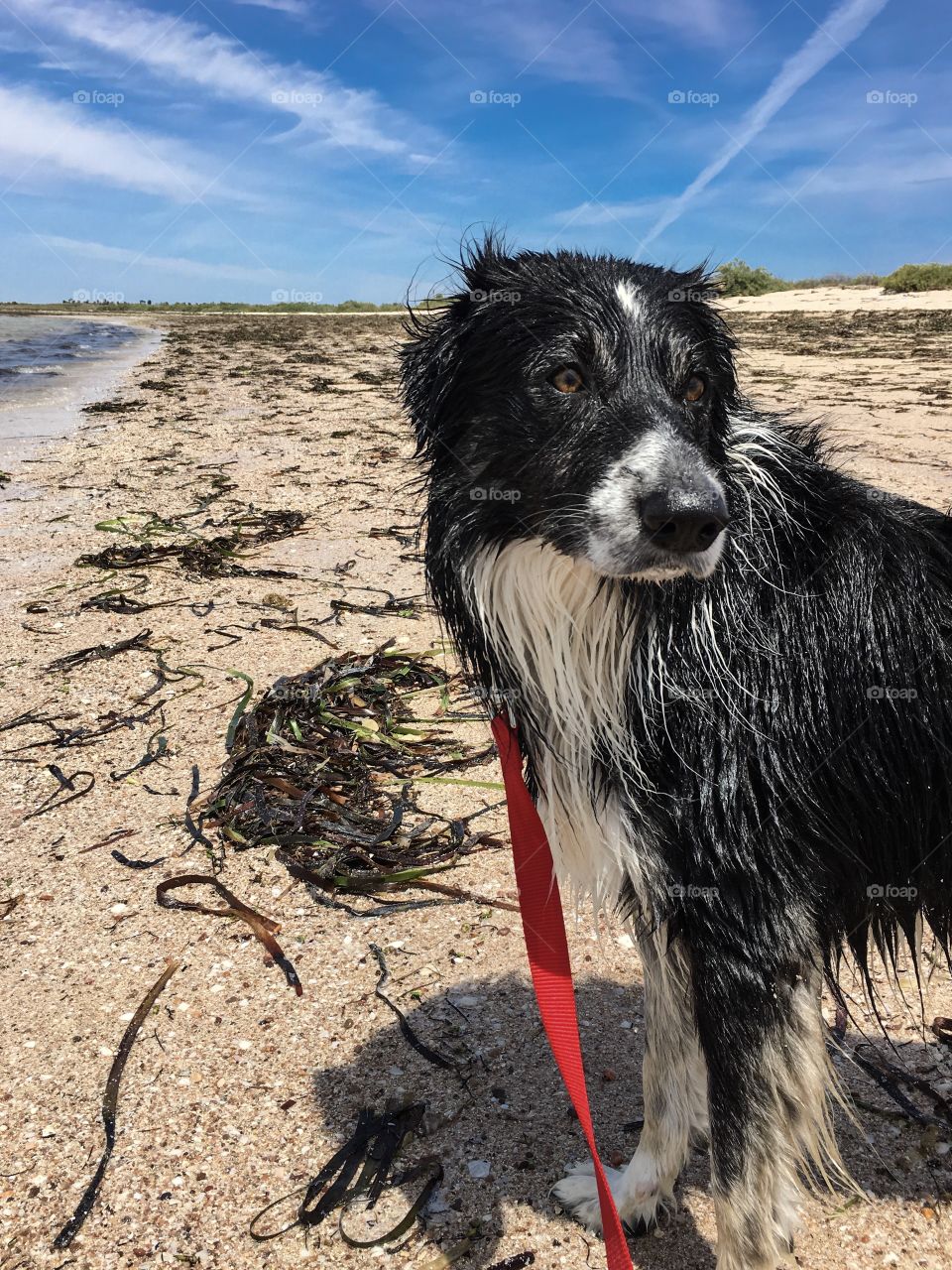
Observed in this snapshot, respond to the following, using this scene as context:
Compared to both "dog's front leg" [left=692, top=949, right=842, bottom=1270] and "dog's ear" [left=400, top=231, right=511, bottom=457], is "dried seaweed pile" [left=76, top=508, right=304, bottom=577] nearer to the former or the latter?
"dog's ear" [left=400, top=231, right=511, bottom=457]

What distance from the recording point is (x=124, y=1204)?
2.13 meters

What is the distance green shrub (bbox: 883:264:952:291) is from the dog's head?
40298 millimetres

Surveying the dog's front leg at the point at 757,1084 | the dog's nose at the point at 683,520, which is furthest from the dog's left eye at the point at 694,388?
the dog's front leg at the point at 757,1084

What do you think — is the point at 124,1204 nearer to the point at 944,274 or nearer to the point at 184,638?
the point at 184,638

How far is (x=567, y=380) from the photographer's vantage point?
6.63 feet

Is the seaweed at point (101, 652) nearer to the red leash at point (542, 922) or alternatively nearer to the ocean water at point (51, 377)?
the red leash at point (542, 922)

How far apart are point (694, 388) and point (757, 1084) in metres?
1.56

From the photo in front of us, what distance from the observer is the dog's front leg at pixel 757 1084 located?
1854 mm

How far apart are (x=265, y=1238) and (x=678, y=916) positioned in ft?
4.17

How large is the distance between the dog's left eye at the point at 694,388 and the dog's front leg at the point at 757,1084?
49.6 inches

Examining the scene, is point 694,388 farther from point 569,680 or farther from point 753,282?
point 753,282

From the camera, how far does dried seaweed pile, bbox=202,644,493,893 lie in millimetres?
3422

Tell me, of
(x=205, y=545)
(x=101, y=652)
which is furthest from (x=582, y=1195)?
(x=205, y=545)

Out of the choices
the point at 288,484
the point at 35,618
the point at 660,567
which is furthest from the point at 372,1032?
the point at 288,484
